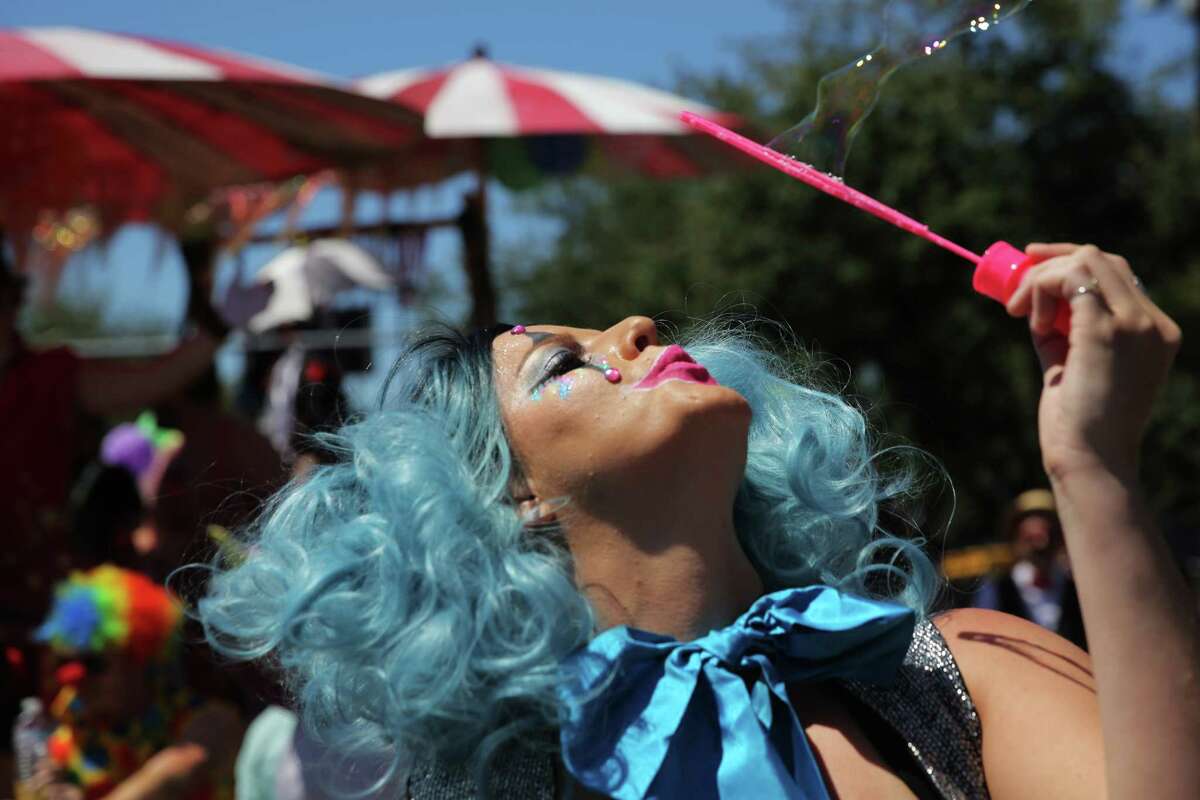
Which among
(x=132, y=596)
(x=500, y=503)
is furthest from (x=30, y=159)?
(x=500, y=503)

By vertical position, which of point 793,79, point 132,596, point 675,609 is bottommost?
point 132,596

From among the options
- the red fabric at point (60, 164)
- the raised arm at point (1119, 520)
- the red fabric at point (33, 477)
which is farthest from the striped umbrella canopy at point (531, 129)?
the raised arm at point (1119, 520)

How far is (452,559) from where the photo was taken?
171 centimetres

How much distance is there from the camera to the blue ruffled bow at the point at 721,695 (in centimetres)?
156

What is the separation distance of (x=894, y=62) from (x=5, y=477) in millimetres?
2541

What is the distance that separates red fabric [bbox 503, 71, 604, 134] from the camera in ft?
16.8

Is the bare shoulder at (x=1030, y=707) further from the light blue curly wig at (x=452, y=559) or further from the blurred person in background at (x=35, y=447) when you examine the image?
the blurred person in background at (x=35, y=447)

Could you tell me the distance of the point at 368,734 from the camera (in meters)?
1.76

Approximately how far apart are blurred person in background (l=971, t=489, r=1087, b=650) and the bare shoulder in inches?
151

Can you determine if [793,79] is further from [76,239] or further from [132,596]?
[132,596]

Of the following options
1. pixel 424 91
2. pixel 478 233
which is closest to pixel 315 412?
pixel 424 91

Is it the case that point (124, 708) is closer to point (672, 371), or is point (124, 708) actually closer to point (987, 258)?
point (672, 371)

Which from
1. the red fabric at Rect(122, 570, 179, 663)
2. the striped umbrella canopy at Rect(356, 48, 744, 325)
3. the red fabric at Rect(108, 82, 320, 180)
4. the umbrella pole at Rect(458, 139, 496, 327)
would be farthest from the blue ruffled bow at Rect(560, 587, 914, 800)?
the umbrella pole at Rect(458, 139, 496, 327)

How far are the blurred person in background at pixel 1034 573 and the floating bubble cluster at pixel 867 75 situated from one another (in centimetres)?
381
